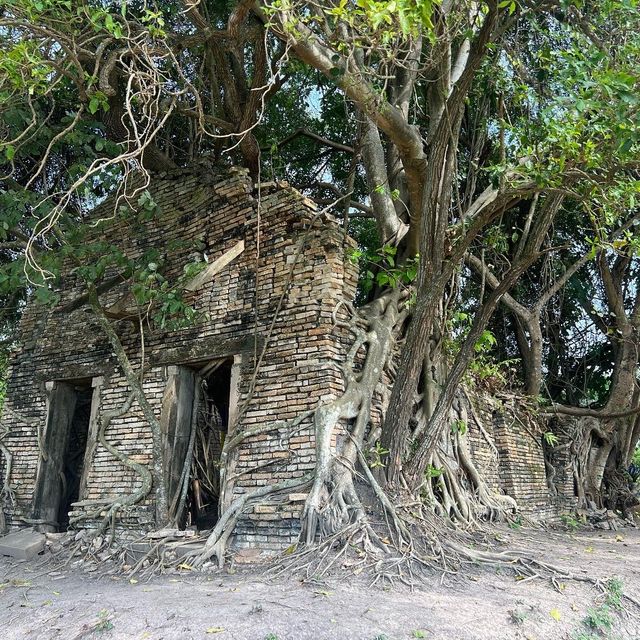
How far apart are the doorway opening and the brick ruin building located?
21mm

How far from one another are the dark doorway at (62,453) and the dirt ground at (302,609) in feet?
8.22

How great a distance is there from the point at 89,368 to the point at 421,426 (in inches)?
171

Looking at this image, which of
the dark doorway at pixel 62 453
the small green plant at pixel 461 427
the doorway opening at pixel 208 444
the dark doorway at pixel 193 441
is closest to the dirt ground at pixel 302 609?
the dark doorway at pixel 193 441

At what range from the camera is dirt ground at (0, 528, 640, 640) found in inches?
160

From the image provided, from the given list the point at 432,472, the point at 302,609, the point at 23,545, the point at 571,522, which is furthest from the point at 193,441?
the point at 571,522

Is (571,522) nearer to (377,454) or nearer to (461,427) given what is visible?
(461,427)

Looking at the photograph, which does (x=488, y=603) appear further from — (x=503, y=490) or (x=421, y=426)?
(x=503, y=490)

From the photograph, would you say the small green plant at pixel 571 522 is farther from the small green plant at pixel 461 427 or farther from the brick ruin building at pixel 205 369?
the small green plant at pixel 461 427

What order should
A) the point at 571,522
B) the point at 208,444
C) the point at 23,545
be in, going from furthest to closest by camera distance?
the point at 571,522, the point at 208,444, the point at 23,545

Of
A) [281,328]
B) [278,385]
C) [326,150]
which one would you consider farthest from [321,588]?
[326,150]

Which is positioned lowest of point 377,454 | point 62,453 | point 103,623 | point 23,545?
point 103,623

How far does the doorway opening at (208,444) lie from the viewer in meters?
8.00

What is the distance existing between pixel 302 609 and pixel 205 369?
3.87m

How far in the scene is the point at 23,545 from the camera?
6.96m
